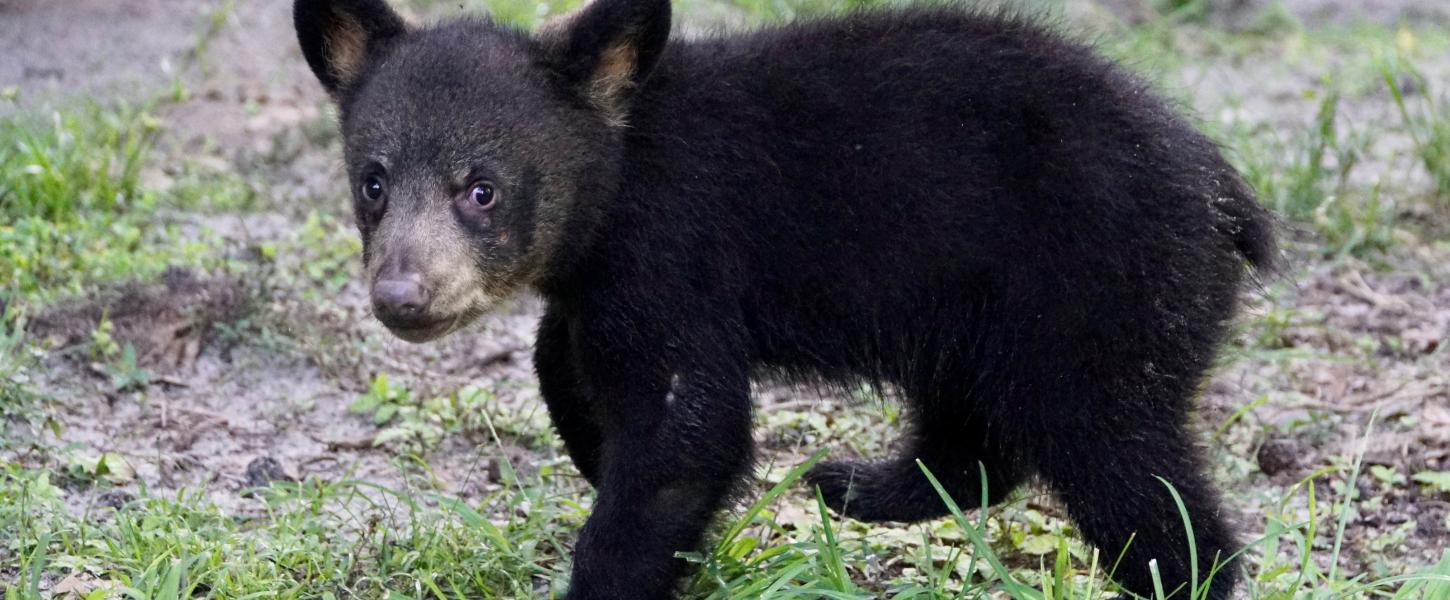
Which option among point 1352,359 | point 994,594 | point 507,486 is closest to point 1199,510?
point 994,594

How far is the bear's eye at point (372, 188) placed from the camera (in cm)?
471

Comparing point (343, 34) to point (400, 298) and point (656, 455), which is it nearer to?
point (400, 298)

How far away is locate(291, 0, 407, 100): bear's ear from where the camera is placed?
4949 mm

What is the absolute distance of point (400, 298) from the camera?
4.39 metres

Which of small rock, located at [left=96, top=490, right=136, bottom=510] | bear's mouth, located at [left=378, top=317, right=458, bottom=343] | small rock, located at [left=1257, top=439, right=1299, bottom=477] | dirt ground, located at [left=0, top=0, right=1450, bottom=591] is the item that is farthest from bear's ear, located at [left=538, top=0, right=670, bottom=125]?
small rock, located at [left=1257, top=439, right=1299, bottom=477]

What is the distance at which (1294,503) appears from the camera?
19.8 ft

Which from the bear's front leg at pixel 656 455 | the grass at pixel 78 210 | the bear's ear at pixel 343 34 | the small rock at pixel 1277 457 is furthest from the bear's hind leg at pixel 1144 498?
the grass at pixel 78 210

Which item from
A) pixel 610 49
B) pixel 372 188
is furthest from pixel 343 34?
pixel 610 49

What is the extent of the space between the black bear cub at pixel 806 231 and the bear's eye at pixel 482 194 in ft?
0.04

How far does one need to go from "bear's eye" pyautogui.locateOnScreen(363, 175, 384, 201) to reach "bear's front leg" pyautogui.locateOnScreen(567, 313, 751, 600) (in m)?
0.73

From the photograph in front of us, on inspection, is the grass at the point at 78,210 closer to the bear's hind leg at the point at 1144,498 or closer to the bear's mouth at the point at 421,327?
the bear's mouth at the point at 421,327

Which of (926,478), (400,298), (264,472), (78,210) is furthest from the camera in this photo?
(78,210)

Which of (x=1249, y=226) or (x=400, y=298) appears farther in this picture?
(x=1249, y=226)

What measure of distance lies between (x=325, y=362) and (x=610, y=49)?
250 cm
